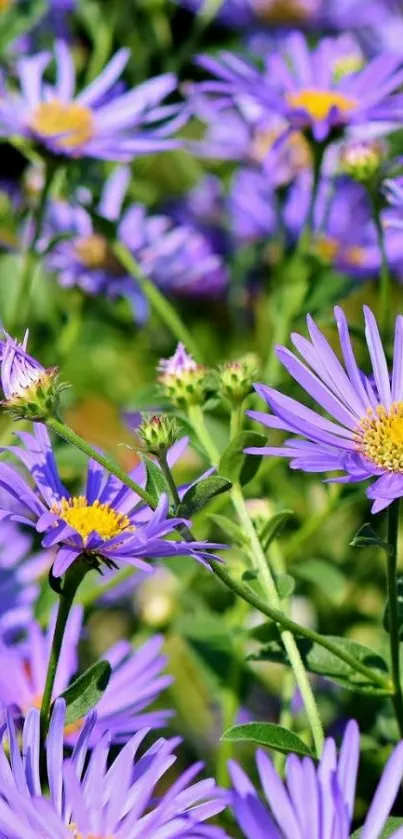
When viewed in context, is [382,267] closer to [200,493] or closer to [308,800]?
[200,493]

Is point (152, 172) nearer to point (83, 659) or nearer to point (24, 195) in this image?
point (24, 195)

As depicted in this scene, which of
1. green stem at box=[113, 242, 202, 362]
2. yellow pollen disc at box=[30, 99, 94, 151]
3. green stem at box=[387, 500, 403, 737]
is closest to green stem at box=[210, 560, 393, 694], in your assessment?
green stem at box=[387, 500, 403, 737]

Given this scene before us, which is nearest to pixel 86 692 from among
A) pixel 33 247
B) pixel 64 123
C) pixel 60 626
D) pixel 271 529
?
pixel 60 626

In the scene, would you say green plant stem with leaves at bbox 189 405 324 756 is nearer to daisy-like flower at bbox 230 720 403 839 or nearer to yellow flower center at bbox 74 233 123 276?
daisy-like flower at bbox 230 720 403 839

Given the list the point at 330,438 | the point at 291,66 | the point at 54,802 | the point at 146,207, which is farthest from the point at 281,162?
the point at 54,802

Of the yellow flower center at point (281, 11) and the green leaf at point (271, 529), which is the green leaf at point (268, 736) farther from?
the yellow flower center at point (281, 11)

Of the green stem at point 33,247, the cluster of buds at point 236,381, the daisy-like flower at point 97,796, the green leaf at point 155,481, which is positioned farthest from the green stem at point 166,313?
the daisy-like flower at point 97,796
